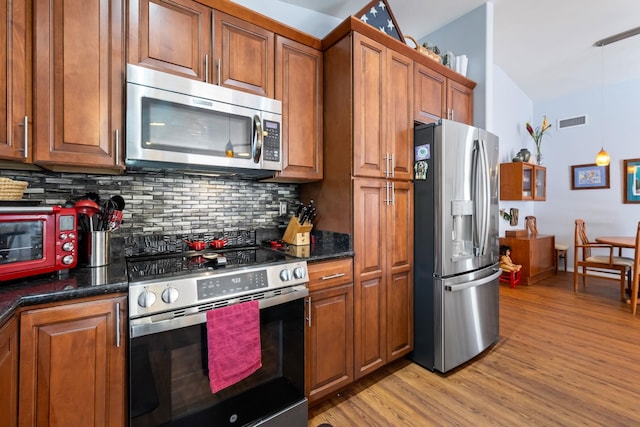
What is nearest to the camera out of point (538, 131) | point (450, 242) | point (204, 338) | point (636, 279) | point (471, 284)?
point (204, 338)

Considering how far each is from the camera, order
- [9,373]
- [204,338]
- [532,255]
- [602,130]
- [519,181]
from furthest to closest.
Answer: [602,130]
[519,181]
[532,255]
[204,338]
[9,373]

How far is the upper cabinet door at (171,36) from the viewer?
149cm

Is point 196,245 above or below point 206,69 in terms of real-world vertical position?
below

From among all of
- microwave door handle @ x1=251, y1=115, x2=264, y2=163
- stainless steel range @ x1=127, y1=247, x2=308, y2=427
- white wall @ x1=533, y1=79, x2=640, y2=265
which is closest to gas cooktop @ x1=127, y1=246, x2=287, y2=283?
stainless steel range @ x1=127, y1=247, x2=308, y2=427

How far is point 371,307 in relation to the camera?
2.03 m

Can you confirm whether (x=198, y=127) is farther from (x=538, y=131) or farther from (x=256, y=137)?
(x=538, y=131)

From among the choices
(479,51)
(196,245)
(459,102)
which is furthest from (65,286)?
(479,51)

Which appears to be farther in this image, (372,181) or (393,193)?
(393,193)

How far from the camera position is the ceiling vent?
5.16 meters

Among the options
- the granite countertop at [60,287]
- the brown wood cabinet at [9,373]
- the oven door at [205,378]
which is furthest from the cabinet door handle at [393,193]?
the brown wood cabinet at [9,373]

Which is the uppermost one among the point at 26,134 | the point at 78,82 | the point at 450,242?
the point at 78,82

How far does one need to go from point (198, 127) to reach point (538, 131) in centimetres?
644

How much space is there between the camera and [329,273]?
70.8 inches

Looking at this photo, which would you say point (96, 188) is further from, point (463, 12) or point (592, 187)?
point (592, 187)
